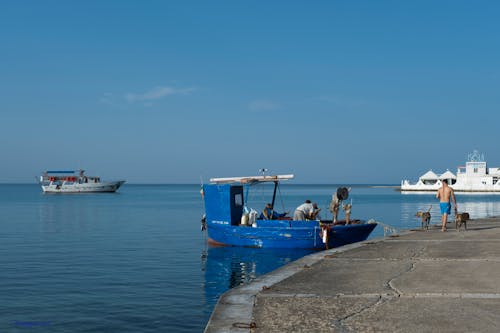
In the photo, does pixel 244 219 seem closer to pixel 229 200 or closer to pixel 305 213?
pixel 229 200

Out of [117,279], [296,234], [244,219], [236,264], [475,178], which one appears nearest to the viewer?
[117,279]

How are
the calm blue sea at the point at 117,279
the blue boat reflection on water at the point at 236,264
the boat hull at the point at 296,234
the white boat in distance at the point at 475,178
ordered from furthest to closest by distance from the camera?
the white boat in distance at the point at 475,178 < the boat hull at the point at 296,234 < the blue boat reflection on water at the point at 236,264 < the calm blue sea at the point at 117,279

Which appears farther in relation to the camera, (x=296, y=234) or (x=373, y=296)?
(x=296, y=234)

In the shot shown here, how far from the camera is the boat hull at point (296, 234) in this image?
22312 mm

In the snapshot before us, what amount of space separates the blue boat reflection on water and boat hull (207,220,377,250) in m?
0.33

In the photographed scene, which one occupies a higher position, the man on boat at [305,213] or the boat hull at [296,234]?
the man on boat at [305,213]

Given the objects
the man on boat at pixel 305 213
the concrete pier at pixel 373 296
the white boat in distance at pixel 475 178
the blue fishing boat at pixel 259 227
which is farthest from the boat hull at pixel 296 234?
the white boat in distance at pixel 475 178

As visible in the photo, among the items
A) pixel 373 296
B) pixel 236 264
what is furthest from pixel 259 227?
pixel 373 296

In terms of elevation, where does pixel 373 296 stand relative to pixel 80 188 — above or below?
above

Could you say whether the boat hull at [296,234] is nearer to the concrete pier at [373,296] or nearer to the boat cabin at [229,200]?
the boat cabin at [229,200]

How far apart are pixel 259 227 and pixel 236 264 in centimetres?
322

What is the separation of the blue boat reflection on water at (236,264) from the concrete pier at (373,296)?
14.3 feet

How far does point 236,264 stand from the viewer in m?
20.6

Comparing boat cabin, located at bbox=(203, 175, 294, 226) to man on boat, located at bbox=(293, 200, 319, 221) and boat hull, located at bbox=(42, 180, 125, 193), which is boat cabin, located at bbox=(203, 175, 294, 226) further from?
boat hull, located at bbox=(42, 180, 125, 193)
